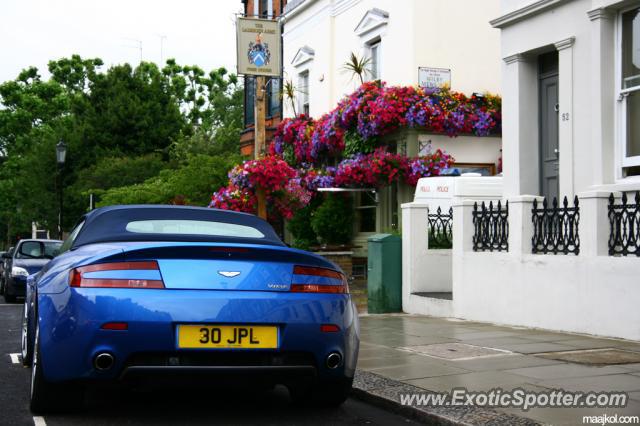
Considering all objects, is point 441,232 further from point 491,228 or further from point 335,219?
point 335,219

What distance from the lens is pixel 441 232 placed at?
14.2 metres

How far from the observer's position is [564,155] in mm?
11953

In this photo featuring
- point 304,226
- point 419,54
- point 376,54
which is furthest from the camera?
point 304,226

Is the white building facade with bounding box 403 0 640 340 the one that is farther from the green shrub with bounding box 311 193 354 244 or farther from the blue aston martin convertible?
the green shrub with bounding box 311 193 354 244

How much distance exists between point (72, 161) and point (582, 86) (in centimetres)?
3866

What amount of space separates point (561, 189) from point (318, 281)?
7.11 m

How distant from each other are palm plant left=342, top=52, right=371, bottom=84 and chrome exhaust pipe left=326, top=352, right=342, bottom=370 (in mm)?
15851

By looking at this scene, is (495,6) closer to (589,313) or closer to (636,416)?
(589,313)

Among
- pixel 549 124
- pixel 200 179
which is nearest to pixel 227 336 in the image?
pixel 549 124

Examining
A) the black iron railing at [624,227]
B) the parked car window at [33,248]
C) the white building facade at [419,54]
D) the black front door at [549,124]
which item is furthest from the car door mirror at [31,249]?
the black iron railing at [624,227]

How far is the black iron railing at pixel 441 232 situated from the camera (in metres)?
14.2

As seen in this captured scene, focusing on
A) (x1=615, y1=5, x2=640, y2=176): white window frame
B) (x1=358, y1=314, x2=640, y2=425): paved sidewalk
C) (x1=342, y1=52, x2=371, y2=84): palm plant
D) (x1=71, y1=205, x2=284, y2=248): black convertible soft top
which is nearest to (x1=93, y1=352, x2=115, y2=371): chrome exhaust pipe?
(x1=71, y1=205, x2=284, y2=248): black convertible soft top

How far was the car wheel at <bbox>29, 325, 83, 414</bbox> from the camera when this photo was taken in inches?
219

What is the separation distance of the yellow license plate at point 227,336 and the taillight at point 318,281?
372mm
